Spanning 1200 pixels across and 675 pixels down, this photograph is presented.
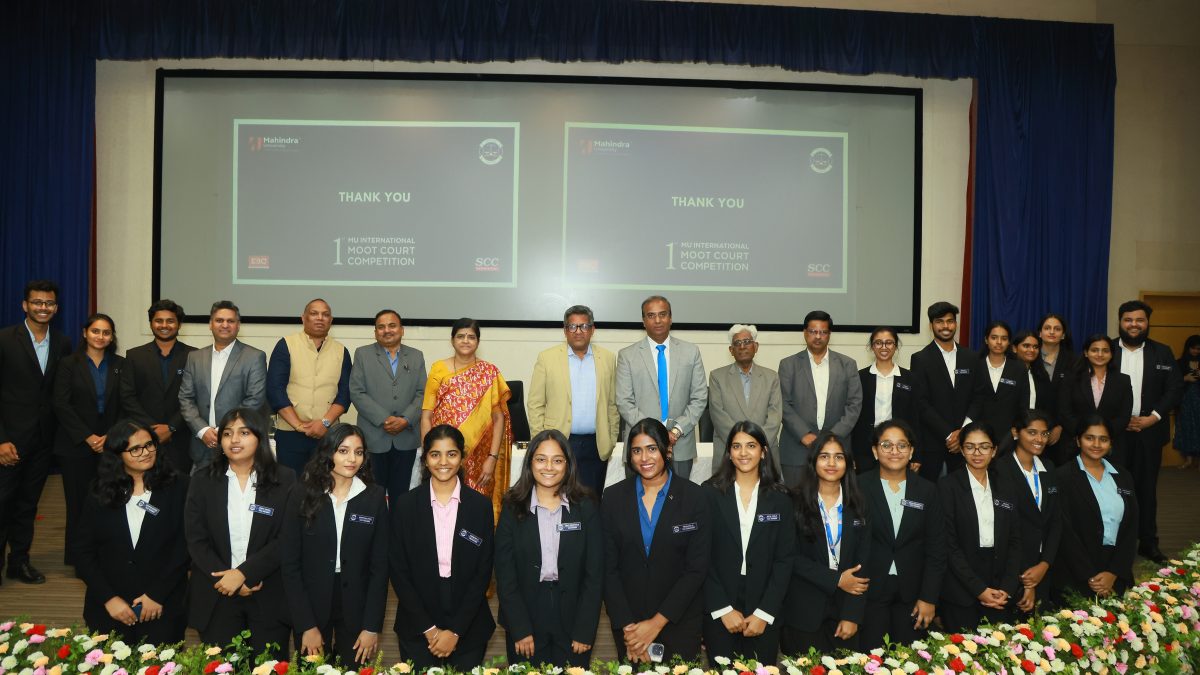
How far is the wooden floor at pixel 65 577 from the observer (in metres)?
3.48

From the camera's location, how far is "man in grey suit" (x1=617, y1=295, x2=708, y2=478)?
4.30m

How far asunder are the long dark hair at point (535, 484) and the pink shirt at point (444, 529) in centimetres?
19

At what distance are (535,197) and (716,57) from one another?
5.77ft

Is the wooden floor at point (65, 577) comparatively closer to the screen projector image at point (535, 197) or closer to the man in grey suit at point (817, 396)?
the man in grey suit at point (817, 396)

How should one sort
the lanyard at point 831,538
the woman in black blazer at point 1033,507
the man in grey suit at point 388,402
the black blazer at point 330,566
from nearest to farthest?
the black blazer at point 330,566
the lanyard at point 831,538
the woman in black blazer at point 1033,507
the man in grey suit at point 388,402

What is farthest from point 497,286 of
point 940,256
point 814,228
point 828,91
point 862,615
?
point 862,615

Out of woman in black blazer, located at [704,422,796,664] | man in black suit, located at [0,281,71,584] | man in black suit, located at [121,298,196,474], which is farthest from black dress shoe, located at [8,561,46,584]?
woman in black blazer, located at [704,422,796,664]

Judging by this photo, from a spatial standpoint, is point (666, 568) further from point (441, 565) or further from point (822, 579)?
point (441, 565)

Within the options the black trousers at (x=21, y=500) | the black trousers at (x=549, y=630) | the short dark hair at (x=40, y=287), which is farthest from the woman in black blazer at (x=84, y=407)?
the black trousers at (x=549, y=630)

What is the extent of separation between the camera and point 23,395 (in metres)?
4.10

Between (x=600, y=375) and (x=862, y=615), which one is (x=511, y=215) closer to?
(x=600, y=375)

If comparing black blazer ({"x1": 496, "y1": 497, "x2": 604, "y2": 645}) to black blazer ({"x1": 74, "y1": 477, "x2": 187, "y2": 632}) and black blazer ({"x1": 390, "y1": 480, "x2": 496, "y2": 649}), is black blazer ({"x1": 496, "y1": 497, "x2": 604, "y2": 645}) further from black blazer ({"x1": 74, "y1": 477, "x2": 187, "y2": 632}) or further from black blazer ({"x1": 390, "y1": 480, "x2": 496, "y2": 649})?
black blazer ({"x1": 74, "y1": 477, "x2": 187, "y2": 632})

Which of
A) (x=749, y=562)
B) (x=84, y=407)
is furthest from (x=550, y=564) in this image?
(x=84, y=407)

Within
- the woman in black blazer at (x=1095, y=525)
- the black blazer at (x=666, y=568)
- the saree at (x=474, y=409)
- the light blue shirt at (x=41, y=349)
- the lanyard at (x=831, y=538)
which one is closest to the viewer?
the black blazer at (x=666, y=568)
